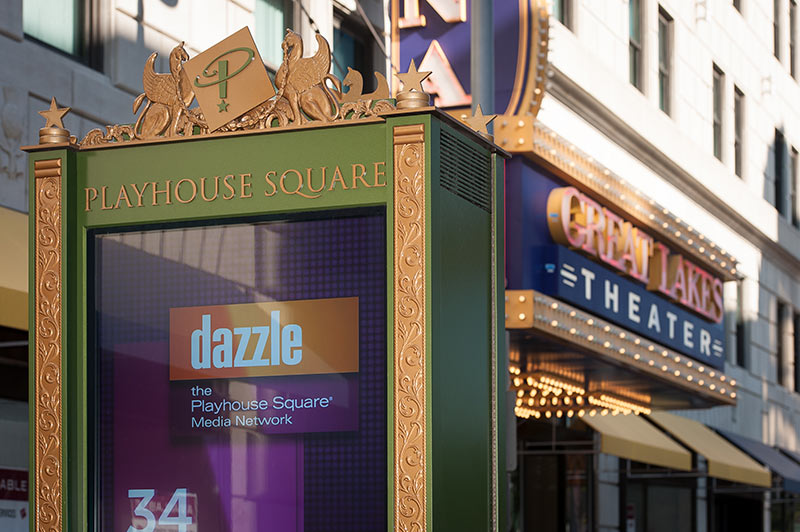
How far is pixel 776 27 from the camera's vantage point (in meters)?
36.0

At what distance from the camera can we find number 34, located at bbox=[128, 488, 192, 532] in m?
5.57

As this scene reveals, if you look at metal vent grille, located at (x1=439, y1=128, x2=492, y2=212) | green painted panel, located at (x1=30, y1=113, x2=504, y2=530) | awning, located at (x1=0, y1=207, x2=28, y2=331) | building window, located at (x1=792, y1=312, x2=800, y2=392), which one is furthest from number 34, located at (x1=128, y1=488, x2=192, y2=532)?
building window, located at (x1=792, y1=312, x2=800, y2=392)

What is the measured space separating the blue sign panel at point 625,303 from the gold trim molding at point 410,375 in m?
9.02

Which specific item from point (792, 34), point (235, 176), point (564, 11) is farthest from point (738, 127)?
point (235, 176)

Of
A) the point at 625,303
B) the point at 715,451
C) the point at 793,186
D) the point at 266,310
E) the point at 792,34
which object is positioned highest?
the point at 792,34

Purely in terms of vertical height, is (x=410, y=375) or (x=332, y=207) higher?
(x=332, y=207)

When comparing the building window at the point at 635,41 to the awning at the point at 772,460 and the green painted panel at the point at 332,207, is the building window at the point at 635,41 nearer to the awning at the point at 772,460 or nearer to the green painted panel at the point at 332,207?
the awning at the point at 772,460

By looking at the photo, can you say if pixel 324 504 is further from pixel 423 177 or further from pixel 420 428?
pixel 423 177

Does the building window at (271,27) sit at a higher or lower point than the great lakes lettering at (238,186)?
higher

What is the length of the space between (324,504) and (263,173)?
1.33 metres

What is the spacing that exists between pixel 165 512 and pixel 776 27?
33030 millimetres

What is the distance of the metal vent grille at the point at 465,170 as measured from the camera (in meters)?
5.38

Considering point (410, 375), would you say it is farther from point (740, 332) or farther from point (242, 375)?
point (740, 332)

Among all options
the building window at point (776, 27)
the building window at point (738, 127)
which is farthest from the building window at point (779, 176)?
the building window at point (738, 127)
